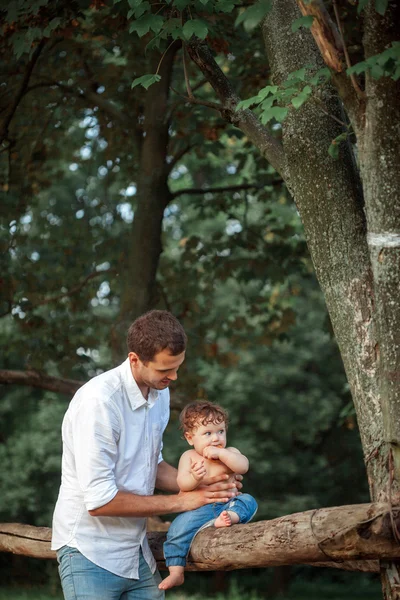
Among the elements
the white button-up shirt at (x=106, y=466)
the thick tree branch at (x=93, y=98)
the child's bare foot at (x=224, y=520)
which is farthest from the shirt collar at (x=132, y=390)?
the thick tree branch at (x=93, y=98)

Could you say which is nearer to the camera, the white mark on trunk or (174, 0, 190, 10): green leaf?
the white mark on trunk

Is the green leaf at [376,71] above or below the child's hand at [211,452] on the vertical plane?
above

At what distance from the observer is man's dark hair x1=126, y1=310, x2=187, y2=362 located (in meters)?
3.44

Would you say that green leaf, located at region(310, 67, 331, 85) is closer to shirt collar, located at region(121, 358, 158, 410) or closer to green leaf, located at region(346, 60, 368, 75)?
green leaf, located at region(346, 60, 368, 75)

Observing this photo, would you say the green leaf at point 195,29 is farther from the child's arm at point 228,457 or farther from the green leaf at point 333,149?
the child's arm at point 228,457

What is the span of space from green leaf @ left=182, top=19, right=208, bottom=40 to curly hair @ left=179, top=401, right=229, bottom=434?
170cm

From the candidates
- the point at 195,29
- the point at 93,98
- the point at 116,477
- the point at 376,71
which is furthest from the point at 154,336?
the point at 93,98

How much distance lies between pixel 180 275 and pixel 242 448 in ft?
22.8

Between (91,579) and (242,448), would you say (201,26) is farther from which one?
(242,448)

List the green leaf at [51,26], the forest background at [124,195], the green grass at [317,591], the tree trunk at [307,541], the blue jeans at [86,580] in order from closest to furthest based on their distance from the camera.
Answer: the tree trunk at [307,541] < the blue jeans at [86,580] < the green leaf at [51,26] < the forest background at [124,195] < the green grass at [317,591]

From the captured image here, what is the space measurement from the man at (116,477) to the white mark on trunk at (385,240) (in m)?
0.90

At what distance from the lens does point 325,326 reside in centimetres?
934

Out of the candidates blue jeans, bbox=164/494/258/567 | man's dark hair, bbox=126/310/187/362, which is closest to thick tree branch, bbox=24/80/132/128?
man's dark hair, bbox=126/310/187/362

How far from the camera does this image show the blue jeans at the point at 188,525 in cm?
361
